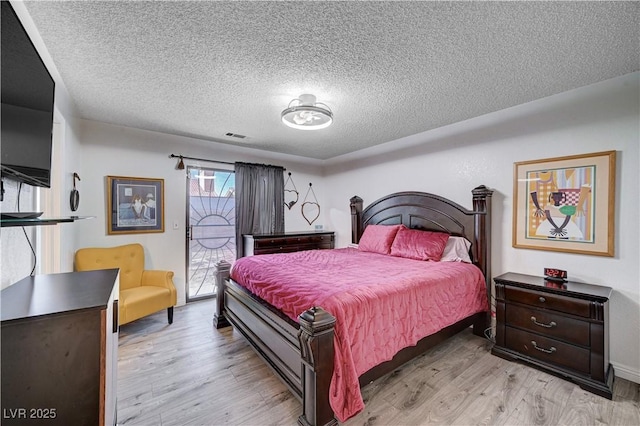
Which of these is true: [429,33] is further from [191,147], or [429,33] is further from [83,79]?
[191,147]

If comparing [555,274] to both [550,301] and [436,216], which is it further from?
[436,216]

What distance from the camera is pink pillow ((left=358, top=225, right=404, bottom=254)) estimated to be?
3.75 m

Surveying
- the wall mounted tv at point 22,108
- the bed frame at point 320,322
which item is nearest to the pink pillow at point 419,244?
the bed frame at point 320,322

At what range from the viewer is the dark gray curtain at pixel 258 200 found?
446 centimetres

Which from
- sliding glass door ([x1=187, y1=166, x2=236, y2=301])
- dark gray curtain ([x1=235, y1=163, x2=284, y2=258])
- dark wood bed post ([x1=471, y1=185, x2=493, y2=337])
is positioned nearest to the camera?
dark wood bed post ([x1=471, y1=185, x2=493, y2=337])

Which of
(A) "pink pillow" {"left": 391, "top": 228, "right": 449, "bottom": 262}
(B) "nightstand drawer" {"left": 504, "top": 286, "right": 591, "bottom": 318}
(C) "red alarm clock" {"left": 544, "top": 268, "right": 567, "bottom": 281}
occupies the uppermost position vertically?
(A) "pink pillow" {"left": 391, "top": 228, "right": 449, "bottom": 262}

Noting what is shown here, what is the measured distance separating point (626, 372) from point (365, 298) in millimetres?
2328

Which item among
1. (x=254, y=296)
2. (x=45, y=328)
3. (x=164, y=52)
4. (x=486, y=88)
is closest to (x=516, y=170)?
(x=486, y=88)

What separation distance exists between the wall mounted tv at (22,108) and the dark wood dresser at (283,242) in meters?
2.87

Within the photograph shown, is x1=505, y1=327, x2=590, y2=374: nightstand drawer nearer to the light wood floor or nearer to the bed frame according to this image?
the light wood floor

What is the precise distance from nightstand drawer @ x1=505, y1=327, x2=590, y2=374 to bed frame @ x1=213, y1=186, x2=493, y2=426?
1.40ft

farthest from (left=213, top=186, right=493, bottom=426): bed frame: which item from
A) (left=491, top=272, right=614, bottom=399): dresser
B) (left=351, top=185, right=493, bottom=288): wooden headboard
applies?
(left=491, top=272, right=614, bottom=399): dresser

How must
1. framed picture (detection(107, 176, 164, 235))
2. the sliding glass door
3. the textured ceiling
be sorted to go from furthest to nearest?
the sliding glass door
framed picture (detection(107, 176, 164, 235))
the textured ceiling

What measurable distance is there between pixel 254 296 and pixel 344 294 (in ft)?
3.52
